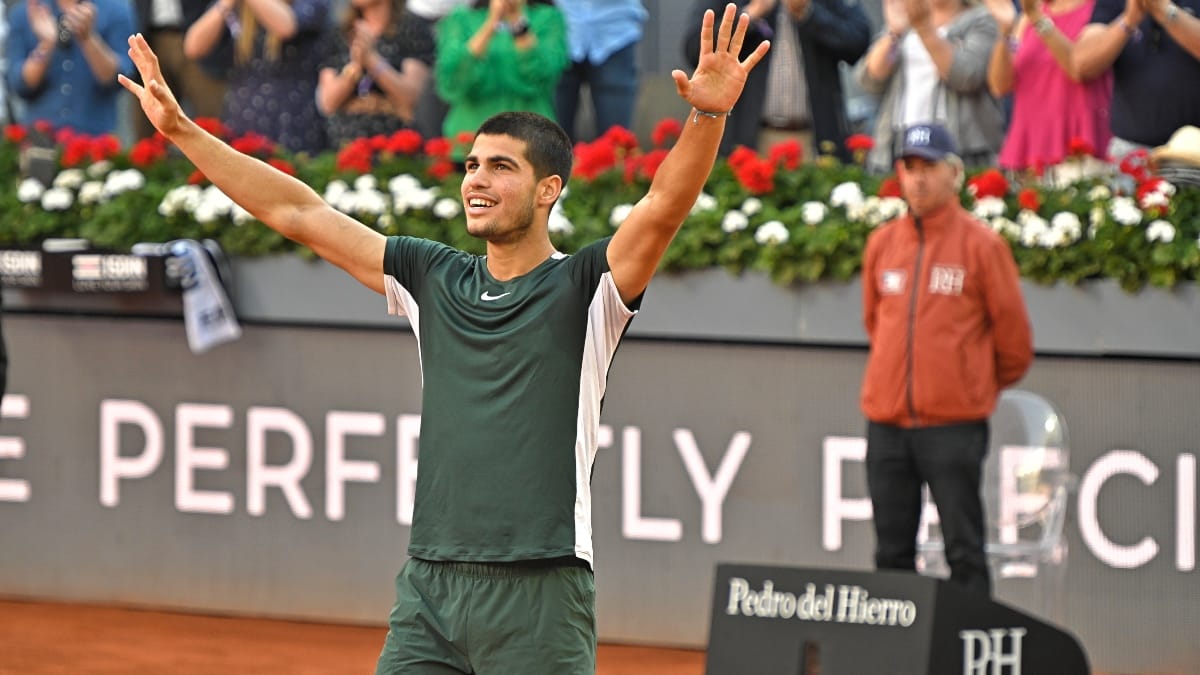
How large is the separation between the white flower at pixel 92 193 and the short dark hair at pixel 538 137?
607 cm

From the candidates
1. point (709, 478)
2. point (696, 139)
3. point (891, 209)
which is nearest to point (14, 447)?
point (709, 478)

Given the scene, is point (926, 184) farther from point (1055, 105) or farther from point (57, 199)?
point (57, 199)

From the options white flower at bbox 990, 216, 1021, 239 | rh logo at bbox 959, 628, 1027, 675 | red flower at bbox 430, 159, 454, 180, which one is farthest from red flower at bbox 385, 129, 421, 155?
rh logo at bbox 959, 628, 1027, 675

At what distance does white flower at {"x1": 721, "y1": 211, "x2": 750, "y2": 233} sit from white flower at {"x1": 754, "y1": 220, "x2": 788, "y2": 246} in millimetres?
131

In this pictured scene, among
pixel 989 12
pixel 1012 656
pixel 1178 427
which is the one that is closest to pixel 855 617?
pixel 1012 656

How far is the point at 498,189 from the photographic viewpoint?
15.1 feet

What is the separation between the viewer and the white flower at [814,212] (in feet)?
29.0

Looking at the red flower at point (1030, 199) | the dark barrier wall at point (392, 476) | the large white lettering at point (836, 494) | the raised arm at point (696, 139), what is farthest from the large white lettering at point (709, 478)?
the raised arm at point (696, 139)

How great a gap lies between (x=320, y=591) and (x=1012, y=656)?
192 inches

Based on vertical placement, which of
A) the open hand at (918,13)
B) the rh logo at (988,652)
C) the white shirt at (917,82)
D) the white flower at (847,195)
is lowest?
the rh logo at (988,652)

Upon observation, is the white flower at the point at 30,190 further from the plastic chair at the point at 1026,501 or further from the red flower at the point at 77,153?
the plastic chair at the point at 1026,501

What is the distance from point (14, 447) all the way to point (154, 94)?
6.23 m

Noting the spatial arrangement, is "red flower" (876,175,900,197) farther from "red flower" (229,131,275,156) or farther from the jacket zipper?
"red flower" (229,131,275,156)

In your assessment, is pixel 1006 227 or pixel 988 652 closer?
pixel 988 652
